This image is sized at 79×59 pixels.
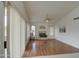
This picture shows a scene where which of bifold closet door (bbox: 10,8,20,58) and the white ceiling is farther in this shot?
the white ceiling

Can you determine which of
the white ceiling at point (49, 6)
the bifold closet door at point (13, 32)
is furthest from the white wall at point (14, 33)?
the white ceiling at point (49, 6)

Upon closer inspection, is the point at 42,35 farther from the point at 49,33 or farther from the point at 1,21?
the point at 1,21

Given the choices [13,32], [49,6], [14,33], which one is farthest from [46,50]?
[13,32]

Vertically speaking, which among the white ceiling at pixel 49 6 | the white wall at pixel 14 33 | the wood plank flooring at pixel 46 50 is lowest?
the wood plank flooring at pixel 46 50

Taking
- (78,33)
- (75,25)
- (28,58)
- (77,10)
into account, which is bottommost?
(28,58)

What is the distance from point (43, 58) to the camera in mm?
4246

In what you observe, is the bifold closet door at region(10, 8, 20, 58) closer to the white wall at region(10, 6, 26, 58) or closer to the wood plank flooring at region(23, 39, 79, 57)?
the white wall at region(10, 6, 26, 58)

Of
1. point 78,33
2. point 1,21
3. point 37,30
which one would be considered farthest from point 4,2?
point 37,30

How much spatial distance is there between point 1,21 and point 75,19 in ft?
20.2

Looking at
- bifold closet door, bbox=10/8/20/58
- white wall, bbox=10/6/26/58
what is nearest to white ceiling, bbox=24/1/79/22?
white wall, bbox=10/6/26/58

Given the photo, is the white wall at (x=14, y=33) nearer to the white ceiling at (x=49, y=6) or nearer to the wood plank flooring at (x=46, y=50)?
the wood plank flooring at (x=46, y=50)

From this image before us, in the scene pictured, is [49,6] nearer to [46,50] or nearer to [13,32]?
[46,50]

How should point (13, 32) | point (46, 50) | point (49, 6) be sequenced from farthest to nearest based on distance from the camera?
point (49, 6) → point (46, 50) → point (13, 32)

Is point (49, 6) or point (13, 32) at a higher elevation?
point (49, 6)
